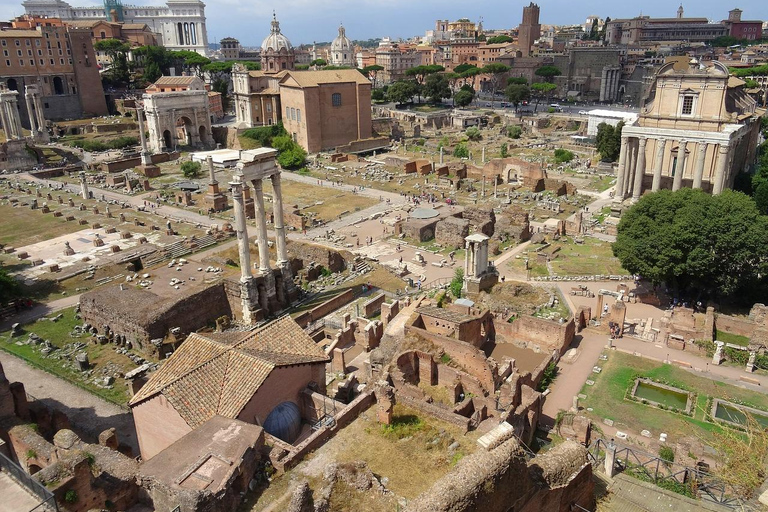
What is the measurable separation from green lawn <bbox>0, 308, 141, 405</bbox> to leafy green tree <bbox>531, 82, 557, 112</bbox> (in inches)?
4094

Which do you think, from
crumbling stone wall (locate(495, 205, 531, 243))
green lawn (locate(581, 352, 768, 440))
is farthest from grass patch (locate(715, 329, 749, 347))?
crumbling stone wall (locate(495, 205, 531, 243))

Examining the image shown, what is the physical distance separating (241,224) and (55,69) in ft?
289

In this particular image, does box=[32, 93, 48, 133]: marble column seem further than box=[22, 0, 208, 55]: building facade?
No

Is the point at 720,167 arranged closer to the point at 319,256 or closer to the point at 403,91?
the point at 319,256

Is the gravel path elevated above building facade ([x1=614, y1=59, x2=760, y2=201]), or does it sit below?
below

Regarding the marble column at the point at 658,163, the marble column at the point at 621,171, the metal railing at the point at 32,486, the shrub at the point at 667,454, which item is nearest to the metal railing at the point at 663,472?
the shrub at the point at 667,454

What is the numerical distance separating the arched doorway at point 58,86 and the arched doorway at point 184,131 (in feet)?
89.0

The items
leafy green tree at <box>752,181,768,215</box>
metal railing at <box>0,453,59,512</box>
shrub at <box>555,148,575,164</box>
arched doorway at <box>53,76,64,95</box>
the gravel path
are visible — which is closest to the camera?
metal railing at <box>0,453,59,512</box>

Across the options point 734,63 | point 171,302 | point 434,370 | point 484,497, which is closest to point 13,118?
point 171,302

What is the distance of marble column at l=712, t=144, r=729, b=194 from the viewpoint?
46656mm

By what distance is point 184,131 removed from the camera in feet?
294

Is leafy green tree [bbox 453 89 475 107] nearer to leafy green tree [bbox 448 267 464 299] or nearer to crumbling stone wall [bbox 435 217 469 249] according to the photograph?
crumbling stone wall [bbox 435 217 469 249]

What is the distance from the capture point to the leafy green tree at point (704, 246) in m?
30.5

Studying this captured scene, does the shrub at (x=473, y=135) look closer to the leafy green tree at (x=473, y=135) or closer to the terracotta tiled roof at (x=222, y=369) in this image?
the leafy green tree at (x=473, y=135)
